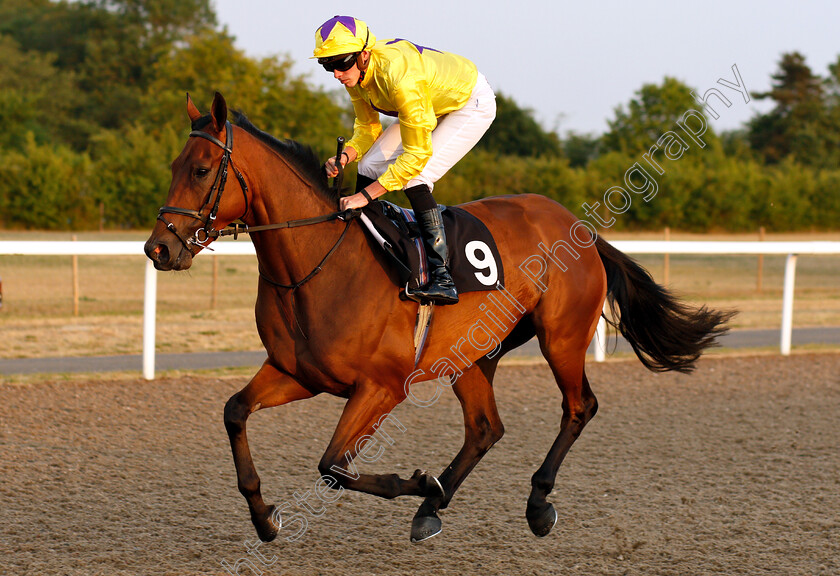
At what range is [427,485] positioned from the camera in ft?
12.3

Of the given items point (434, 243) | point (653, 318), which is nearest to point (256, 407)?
point (434, 243)

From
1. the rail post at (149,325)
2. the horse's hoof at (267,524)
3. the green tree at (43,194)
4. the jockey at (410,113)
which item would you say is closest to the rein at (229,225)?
the jockey at (410,113)

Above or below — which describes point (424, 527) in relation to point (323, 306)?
below

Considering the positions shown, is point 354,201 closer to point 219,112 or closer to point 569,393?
point 219,112

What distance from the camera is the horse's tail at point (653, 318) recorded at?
495 cm

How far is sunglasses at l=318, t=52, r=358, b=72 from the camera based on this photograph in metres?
3.41

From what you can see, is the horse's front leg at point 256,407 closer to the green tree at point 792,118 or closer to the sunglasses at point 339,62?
the sunglasses at point 339,62

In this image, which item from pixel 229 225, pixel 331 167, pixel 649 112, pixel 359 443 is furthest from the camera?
pixel 649 112

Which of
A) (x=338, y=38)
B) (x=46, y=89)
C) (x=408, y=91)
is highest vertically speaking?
(x=46, y=89)

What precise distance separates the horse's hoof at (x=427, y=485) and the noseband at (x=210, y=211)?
4.59 feet

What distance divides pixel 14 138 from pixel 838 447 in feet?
105

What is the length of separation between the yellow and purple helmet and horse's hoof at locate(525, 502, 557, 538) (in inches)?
85.2

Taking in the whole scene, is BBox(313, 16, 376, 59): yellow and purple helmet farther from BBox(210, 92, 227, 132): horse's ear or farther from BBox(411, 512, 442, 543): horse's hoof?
BBox(411, 512, 442, 543): horse's hoof

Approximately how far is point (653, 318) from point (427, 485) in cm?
198
